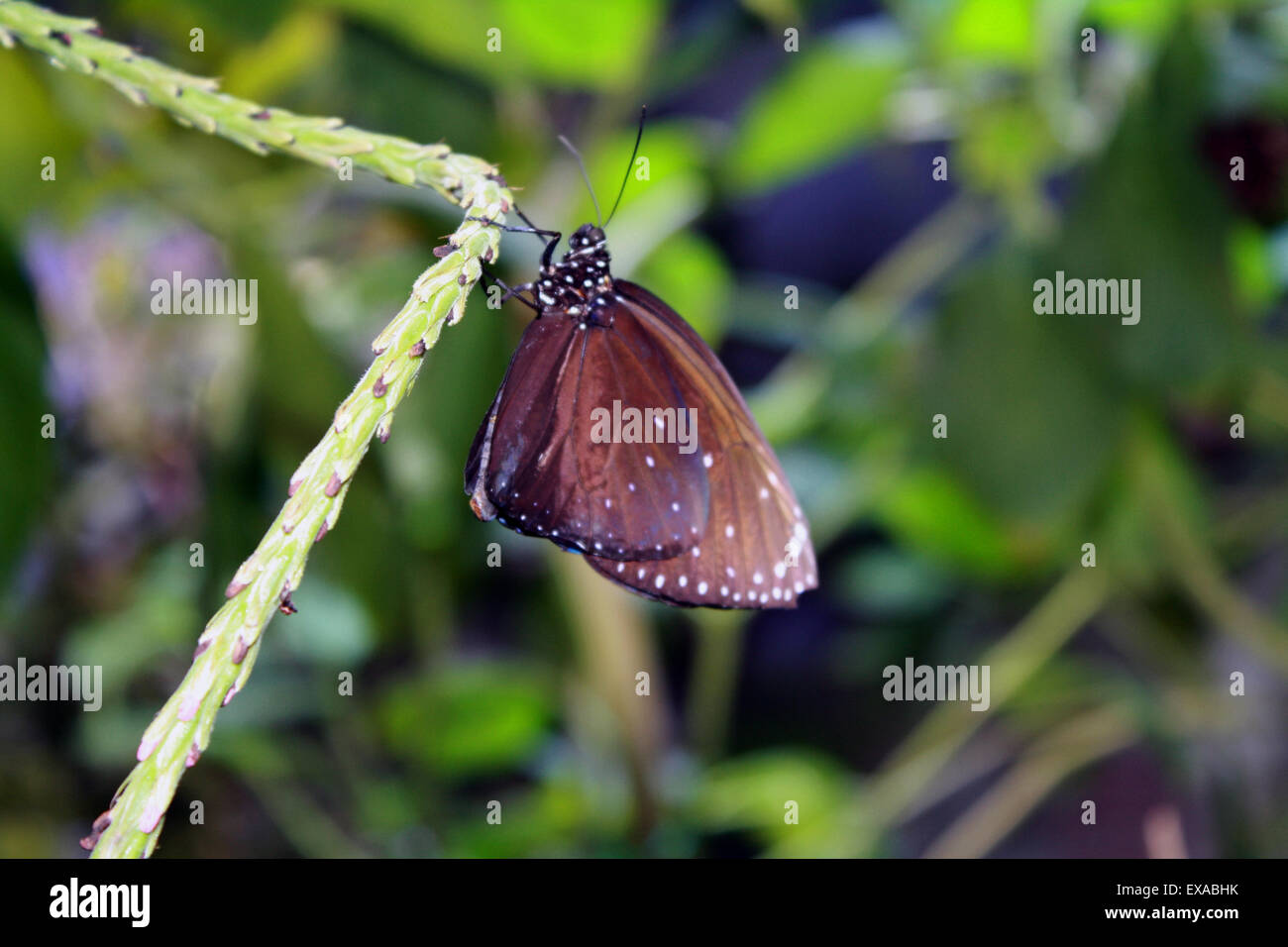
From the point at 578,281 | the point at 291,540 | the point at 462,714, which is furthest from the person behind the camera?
the point at 462,714

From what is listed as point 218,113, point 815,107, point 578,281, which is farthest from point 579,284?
point 815,107

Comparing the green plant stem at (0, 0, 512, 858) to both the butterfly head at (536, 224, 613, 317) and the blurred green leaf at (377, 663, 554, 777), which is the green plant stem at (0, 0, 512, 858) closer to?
the butterfly head at (536, 224, 613, 317)

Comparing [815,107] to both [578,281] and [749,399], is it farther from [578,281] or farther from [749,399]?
[578,281]

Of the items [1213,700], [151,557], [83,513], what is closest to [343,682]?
[151,557]

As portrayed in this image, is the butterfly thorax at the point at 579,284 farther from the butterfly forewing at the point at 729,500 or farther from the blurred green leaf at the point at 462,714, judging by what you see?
the blurred green leaf at the point at 462,714

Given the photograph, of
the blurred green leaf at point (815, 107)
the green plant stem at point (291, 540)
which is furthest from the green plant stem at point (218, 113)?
the blurred green leaf at point (815, 107)

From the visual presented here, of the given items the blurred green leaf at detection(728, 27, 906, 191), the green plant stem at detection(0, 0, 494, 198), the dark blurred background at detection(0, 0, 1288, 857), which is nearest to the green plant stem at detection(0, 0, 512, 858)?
the green plant stem at detection(0, 0, 494, 198)

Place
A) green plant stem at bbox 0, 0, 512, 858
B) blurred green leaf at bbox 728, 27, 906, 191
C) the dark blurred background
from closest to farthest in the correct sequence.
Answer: green plant stem at bbox 0, 0, 512, 858 → the dark blurred background → blurred green leaf at bbox 728, 27, 906, 191
